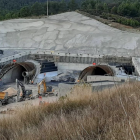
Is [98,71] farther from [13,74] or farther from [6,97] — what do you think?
[6,97]

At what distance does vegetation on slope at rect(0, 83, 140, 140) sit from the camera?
2729 mm

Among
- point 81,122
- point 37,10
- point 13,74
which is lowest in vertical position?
point 81,122

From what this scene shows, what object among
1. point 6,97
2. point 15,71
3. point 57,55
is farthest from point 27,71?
point 6,97

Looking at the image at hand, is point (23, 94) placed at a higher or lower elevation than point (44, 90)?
lower

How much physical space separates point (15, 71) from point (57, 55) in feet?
8.70

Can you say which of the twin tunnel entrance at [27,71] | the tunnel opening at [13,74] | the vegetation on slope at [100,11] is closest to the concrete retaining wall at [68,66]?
the twin tunnel entrance at [27,71]

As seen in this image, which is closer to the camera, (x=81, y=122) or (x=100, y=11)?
(x=81, y=122)

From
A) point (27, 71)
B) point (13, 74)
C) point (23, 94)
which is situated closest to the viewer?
point (23, 94)

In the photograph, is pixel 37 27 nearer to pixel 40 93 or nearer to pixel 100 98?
pixel 40 93

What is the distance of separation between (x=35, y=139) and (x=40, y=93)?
7765 millimetres

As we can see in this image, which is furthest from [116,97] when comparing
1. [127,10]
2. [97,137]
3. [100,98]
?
[127,10]

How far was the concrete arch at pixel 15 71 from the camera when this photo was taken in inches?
520

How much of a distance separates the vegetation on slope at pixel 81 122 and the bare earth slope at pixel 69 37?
1139 centimetres

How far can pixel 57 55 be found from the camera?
50.4ft
